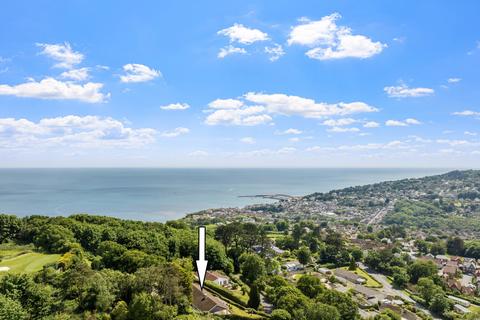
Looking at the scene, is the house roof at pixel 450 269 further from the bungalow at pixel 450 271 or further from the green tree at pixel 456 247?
the green tree at pixel 456 247

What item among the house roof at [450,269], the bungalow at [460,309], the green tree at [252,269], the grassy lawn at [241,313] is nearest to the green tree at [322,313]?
the grassy lawn at [241,313]

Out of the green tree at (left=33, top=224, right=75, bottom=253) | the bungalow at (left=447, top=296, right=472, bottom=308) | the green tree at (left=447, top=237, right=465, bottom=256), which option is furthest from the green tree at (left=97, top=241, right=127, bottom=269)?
the green tree at (left=447, top=237, right=465, bottom=256)

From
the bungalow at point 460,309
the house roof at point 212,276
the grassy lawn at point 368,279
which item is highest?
the house roof at point 212,276

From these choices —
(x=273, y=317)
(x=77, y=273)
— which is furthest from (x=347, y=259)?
(x=77, y=273)

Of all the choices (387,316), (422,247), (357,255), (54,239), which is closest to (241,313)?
(387,316)

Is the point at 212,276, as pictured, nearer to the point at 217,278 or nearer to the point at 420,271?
the point at 217,278

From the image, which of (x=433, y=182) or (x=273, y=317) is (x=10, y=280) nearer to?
(x=273, y=317)
